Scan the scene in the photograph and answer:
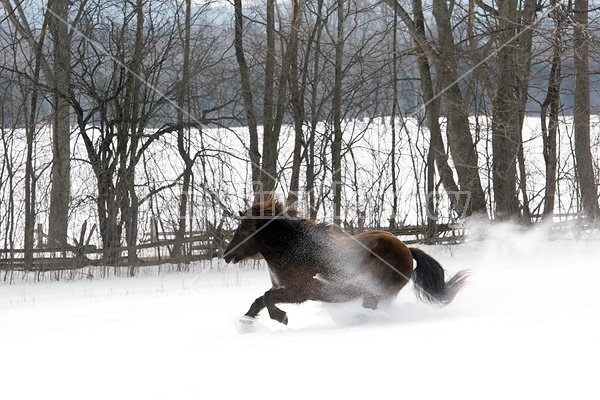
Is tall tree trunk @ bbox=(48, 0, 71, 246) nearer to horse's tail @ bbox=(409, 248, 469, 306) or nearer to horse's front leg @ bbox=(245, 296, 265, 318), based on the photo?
horse's front leg @ bbox=(245, 296, 265, 318)

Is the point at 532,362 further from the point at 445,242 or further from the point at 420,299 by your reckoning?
the point at 445,242

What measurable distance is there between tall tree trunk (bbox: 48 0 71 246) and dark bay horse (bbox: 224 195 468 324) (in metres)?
8.11

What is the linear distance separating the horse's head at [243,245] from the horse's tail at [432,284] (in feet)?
5.70

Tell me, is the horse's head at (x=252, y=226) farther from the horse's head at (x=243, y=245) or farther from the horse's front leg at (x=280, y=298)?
the horse's front leg at (x=280, y=298)

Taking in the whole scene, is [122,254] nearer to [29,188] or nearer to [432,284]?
[29,188]

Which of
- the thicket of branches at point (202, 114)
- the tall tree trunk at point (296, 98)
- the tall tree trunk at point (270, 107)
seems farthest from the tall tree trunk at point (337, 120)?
the tall tree trunk at point (270, 107)

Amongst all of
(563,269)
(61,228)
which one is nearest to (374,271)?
(563,269)

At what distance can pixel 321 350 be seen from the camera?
459 cm

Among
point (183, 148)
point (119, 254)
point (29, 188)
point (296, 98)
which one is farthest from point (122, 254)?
point (296, 98)

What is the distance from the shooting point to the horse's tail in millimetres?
7297

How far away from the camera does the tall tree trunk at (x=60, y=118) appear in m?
14.4

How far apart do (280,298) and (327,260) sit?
65 cm

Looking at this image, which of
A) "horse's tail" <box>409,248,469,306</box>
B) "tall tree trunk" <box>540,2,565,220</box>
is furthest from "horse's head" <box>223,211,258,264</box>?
"tall tree trunk" <box>540,2,565,220</box>

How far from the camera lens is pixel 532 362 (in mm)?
3830
